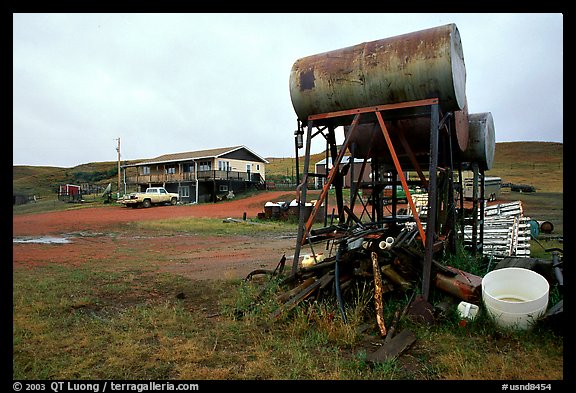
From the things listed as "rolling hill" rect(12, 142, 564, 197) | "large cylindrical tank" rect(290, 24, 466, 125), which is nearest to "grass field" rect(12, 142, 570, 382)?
"large cylindrical tank" rect(290, 24, 466, 125)

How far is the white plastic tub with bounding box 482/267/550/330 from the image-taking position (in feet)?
14.7

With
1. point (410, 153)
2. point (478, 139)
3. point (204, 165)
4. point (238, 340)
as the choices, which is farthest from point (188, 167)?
point (238, 340)

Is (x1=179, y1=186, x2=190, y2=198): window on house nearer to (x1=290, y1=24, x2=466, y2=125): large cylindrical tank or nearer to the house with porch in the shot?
the house with porch

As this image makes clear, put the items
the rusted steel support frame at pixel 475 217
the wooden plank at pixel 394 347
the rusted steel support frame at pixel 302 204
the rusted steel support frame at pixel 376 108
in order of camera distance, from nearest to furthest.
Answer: the wooden plank at pixel 394 347, the rusted steel support frame at pixel 376 108, the rusted steel support frame at pixel 302 204, the rusted steel support frame at pixel 475 217

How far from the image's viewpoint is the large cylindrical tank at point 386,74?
18.1 ft

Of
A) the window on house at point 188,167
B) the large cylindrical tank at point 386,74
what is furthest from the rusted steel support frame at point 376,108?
the window on house at point 188,167

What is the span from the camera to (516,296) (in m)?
5.13

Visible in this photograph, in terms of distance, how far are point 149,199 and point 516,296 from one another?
32.0 m

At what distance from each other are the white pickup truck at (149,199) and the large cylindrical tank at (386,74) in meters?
28.8

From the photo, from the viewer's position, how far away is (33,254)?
466 inches

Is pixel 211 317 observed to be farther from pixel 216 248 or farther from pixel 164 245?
pixel 164 245

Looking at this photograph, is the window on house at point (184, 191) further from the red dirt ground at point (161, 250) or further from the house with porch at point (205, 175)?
the red dirt ground at point (161, 250)

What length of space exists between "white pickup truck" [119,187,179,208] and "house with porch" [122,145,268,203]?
2889 mm

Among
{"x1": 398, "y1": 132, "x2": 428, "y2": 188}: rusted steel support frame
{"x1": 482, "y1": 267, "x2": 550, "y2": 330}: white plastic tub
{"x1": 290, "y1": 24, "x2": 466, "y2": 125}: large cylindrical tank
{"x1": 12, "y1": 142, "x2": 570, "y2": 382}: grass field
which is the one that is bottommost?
{"x1": 12, "y1": 142, "x2": 570, "y2": 382}: grass field
